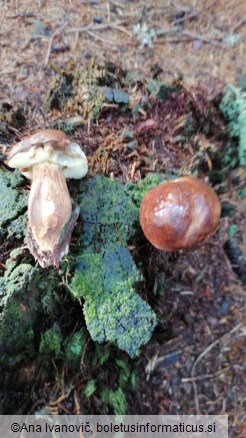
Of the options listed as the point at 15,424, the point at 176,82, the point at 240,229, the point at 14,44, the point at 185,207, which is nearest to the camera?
the point at 185,207

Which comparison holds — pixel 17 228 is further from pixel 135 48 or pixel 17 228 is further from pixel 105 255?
pixel 135 48

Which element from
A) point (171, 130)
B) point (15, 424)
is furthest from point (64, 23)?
point (15, 424)

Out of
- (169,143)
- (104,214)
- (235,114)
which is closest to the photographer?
(104,214)

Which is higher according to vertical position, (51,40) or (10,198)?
(51,40)

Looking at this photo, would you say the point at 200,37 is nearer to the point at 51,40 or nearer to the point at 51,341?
the point at 51,40

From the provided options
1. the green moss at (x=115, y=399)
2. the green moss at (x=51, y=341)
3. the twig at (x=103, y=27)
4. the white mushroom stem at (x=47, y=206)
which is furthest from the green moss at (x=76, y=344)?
the twig at (x=103, y=27)

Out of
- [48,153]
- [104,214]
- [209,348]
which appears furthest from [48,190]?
[209,348]
